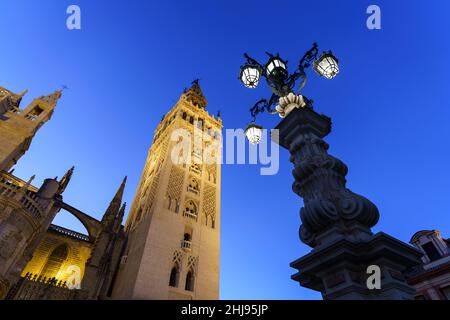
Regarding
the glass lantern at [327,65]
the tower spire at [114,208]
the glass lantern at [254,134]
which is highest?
the tower spire at [114,208]

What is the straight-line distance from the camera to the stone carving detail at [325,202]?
3.90m

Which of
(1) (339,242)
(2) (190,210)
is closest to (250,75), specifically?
(1) (339,242)

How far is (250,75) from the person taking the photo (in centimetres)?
703

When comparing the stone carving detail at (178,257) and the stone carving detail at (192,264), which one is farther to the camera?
the stone carving detail at (192,264)

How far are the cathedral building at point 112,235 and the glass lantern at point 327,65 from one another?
18.2 m

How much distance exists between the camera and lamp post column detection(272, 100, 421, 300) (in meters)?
3.33

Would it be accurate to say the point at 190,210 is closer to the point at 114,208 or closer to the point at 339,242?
the point at 114,208

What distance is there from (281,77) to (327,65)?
1.14m

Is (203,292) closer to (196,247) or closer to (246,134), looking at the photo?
(196,247)

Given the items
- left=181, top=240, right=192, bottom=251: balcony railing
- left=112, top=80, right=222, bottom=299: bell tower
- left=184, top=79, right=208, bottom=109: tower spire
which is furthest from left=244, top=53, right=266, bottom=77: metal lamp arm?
left=184, top=79, right=208, bottom=109: tower spire

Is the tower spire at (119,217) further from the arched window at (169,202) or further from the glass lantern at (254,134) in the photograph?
the glass lantern at (254,134)

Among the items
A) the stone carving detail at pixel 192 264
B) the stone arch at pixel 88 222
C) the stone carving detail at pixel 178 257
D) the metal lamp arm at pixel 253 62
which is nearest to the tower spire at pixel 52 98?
the stone arch at pixel 88 222
